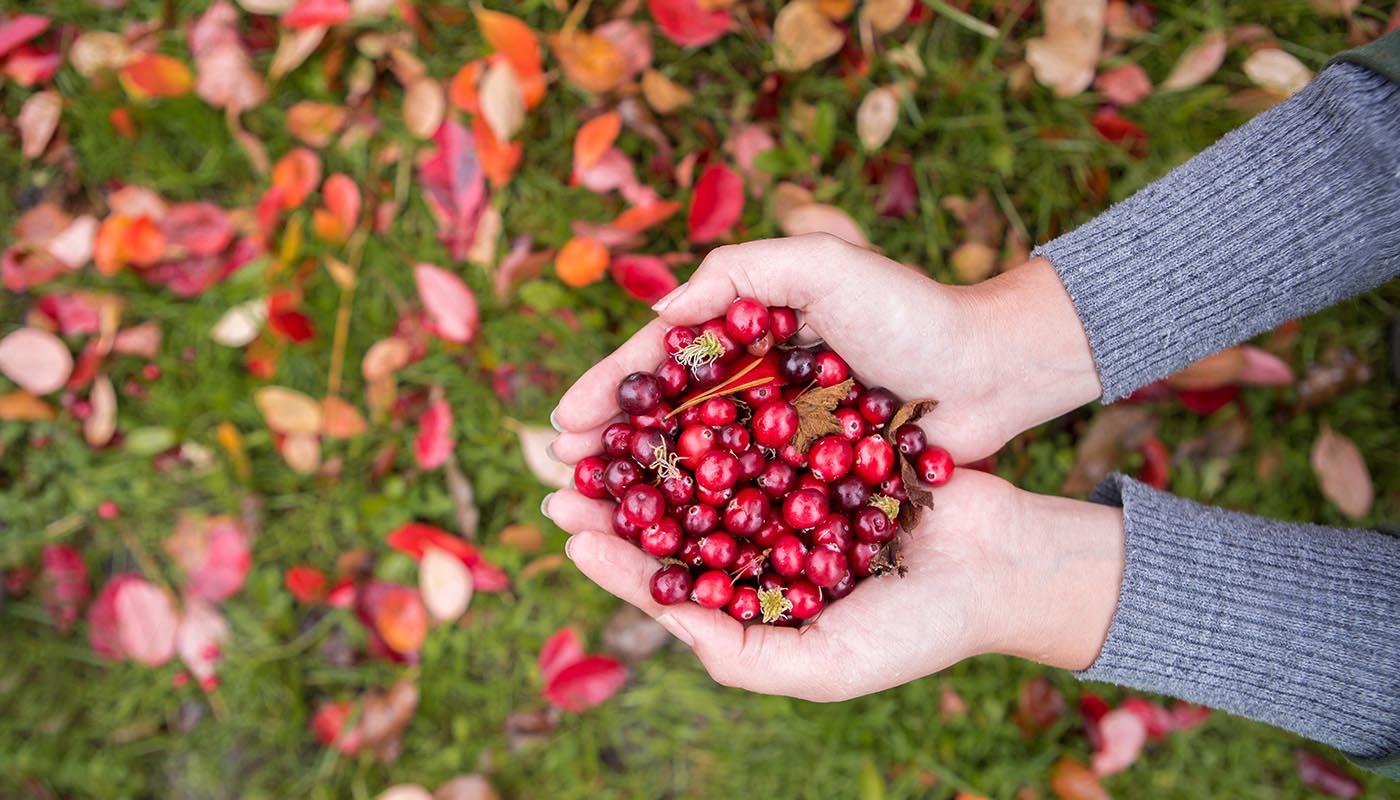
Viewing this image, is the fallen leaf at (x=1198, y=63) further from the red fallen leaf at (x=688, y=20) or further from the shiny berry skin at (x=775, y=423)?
the shiny berry skin at (x=775, y=423)

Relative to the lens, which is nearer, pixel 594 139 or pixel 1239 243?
pixel 1239 243

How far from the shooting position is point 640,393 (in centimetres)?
236

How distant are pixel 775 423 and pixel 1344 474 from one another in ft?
7.15

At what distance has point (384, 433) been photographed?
344 cm

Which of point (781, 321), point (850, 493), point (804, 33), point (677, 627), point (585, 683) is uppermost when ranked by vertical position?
point (804, 33)

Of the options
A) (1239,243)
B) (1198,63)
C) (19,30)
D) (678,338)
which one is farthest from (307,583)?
(1198,63)

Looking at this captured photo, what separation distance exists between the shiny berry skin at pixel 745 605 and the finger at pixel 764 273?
71cm

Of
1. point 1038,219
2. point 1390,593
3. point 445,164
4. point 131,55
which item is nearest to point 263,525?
point 445,164

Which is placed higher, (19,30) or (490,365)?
(19,30)

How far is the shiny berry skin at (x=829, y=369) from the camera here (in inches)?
96.7

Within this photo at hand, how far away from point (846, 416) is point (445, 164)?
1895 mm

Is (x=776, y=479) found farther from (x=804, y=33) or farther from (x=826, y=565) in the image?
(x=804, y=33)

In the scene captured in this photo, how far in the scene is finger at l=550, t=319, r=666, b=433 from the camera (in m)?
2.44

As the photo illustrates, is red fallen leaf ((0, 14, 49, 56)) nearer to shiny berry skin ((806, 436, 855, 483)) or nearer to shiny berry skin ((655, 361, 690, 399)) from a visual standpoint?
shiny berry skin ((655, 361, 690, 399))
